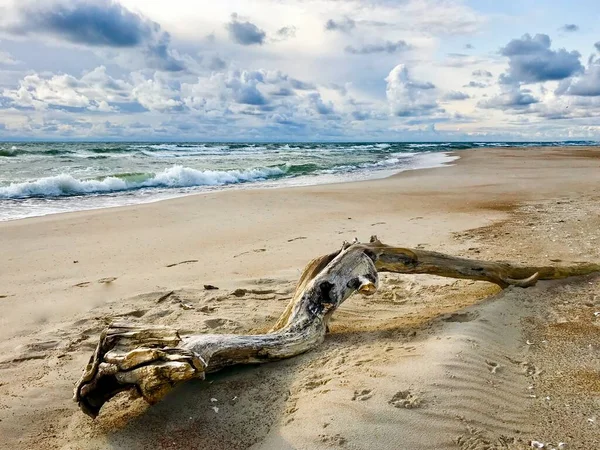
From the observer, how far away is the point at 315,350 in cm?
391

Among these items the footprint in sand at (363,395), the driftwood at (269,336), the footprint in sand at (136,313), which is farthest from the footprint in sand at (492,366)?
the footprint in sand at (136,313)

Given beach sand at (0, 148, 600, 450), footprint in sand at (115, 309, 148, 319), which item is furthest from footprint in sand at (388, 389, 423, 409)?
footprint in sand at (115, 309, 148, 319)

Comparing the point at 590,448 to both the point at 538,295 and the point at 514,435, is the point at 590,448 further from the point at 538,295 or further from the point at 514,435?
the point at 538,295

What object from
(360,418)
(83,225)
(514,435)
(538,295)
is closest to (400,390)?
(360,418)

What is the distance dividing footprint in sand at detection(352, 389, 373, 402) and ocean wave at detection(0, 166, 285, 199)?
575 inches

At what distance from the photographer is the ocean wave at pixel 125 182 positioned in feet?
50.4

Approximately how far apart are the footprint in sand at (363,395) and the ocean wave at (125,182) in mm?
14593

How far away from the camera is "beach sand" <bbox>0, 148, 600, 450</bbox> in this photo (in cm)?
296

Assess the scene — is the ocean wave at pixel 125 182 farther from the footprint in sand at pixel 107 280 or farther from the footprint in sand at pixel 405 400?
the footprint in sand at pixel 405 400

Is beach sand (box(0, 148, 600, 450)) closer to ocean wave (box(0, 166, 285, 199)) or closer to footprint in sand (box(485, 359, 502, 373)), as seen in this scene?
footprint in sand (box(485, 359, 502, 373))

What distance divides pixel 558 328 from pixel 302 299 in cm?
234

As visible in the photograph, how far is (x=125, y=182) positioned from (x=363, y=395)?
17.0m

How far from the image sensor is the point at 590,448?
2.72 m

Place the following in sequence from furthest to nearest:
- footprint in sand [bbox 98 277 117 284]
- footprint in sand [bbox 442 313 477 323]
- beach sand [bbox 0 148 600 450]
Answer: footprint in sand [bbox 98 277 117 284]
footprint in sand [bbox 442 313 477 323]
beach sand [bbox 0 148 600 450]
